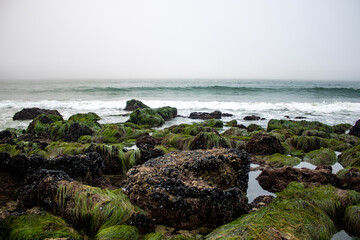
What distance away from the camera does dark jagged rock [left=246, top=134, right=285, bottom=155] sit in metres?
5.37

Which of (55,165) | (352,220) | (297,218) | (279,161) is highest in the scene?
(55,165)

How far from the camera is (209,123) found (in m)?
9.62

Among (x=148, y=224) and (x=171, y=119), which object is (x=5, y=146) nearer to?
(x=148, y=224)

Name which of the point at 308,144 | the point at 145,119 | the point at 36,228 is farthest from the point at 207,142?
the point at 145,119

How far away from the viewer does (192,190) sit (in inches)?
102

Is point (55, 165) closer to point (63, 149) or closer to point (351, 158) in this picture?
point (63, 149)

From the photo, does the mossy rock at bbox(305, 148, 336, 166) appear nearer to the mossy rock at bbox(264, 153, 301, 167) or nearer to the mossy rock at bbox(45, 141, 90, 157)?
the mossy rock at bbox(264, 153, 301, 167)

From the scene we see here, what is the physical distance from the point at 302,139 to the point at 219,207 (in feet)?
15.3

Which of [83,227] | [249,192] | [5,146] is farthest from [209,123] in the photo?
[83,227]

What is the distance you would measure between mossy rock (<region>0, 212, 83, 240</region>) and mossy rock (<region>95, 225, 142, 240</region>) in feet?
0.66

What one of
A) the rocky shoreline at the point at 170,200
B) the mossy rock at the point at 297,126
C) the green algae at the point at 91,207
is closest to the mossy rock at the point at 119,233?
the rocky shoreline at the point at 170,200

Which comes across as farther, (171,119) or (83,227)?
(171,119)

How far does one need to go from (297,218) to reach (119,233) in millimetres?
1703

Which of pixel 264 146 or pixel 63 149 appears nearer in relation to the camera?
pixel 63 149
